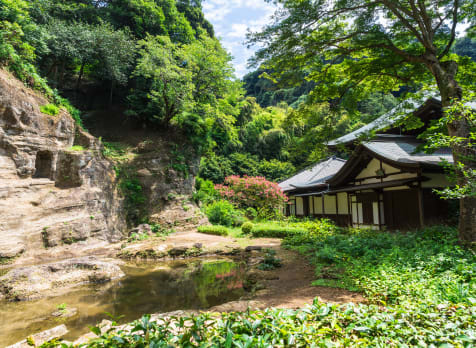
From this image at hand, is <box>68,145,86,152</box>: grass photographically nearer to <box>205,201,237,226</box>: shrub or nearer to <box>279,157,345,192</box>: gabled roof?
<box>205,201,237,226</box>: shrub

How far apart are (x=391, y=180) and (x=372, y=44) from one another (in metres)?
6.36

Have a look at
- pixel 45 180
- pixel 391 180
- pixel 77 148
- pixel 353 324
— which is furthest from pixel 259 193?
pixel 353 324

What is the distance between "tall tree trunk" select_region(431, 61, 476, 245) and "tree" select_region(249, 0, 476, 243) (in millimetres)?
23

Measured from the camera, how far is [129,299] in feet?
19.1

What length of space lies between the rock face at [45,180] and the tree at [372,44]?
390 inches

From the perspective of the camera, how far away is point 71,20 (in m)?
18.3

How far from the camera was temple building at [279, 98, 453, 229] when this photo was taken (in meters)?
10.3

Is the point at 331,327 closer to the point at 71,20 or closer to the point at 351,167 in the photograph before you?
the point at 351,167

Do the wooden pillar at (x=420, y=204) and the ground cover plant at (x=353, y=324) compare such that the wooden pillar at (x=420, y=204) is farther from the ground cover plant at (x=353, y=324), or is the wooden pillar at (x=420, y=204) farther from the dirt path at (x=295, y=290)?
the ground cover plant at (x=353, y=324)

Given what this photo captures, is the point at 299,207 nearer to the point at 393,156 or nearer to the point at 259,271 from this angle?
the point at 393,156

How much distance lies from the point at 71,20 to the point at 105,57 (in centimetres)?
511

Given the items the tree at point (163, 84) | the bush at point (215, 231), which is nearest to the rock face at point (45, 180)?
the bush at point (215, 231)

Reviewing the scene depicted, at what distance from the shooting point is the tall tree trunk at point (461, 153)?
6242 millimetres

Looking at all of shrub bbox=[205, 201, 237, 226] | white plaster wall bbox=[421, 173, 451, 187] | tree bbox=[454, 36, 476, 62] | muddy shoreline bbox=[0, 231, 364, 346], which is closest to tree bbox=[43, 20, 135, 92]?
shrub bbox=[205, 201, 237, 226]
